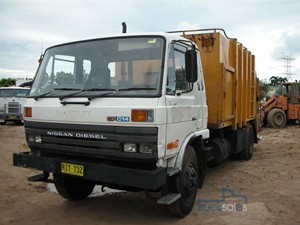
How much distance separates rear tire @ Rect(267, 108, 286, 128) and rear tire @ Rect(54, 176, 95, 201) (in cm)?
1417

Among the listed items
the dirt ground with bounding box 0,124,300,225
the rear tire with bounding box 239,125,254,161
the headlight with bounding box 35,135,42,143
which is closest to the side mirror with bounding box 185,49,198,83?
the dirt ground with bounding box 0,124,300,225

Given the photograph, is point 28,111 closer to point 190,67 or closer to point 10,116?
point 190,67

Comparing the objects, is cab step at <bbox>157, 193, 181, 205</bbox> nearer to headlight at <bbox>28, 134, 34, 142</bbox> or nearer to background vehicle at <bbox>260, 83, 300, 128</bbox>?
headlight at <bbox>28, 134, 34, 142</bbox>

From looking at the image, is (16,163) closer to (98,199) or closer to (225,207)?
(98,199)

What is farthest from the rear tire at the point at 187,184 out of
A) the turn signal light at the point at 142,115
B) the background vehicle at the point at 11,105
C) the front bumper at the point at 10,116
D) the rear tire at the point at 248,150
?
the front bumper at the point at 10,116

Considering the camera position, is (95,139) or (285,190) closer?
(95,139)

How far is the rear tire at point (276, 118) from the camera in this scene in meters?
17.8

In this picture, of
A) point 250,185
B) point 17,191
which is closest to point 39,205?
point 17,191

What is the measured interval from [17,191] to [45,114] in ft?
7.49

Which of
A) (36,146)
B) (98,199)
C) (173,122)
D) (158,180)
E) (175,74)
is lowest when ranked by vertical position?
(98,199)

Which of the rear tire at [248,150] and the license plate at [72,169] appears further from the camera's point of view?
the rear tire at [248,150]

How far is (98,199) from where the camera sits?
5609mm

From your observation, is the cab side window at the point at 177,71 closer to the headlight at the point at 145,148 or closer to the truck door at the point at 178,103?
the truck door at the point at 178,103

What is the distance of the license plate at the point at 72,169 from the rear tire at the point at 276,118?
50.6ft
